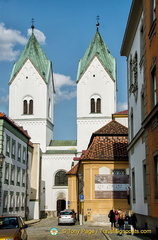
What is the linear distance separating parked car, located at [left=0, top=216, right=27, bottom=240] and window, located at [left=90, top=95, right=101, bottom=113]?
5850 cm

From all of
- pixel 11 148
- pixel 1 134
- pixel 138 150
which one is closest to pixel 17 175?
pixel 11 148

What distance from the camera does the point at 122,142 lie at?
3622 cm

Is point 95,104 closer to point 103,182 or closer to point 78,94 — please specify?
point 78,94

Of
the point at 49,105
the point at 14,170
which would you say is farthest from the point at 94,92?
the point at 14,170

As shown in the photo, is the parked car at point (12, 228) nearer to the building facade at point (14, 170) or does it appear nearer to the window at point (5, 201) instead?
the building facade at point (14, 170)

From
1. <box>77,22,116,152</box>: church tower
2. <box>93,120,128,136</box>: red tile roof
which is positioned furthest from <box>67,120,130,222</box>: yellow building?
<box>77,22,116,152</box>: church tower

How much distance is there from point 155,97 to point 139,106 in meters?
4.71

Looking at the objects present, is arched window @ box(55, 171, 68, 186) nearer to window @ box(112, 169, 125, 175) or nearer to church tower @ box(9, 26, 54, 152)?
church tower @ box(9, 26, 54, 152)

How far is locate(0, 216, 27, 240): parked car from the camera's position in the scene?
1308cm

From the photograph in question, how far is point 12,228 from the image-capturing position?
14750 millimetres

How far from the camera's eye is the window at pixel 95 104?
73812 millimetres

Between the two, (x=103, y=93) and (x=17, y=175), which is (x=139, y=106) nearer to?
(x=17, y=175)

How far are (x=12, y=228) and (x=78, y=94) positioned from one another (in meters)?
60.2

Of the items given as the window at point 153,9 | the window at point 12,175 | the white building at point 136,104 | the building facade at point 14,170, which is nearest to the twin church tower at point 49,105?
the building facade at point 14,170
